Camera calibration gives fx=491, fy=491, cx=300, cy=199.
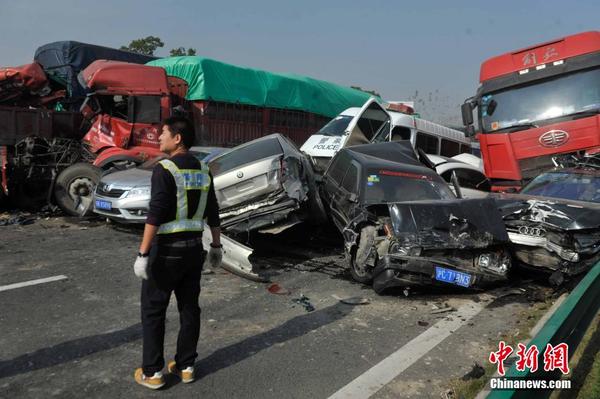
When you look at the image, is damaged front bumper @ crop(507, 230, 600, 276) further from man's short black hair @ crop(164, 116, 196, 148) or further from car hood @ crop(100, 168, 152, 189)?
car hood @ crop(100, 168, 152, 189)

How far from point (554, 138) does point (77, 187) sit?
29.7 feet

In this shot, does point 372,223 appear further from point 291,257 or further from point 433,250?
point 291,257

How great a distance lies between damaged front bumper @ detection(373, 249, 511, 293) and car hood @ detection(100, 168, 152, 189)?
4.44m

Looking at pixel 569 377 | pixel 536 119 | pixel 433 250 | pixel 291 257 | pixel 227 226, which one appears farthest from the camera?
pixel 536 119

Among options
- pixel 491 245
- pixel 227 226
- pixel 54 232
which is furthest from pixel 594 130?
pixel 54 232

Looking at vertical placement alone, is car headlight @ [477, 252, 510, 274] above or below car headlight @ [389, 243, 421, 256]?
below

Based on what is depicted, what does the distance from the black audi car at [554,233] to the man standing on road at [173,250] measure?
3.92 m

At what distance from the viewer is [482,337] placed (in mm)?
4383

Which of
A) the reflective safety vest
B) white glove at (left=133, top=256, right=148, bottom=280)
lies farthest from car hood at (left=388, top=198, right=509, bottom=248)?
white glove at (left=133, top=256, right=148, bottom=280)

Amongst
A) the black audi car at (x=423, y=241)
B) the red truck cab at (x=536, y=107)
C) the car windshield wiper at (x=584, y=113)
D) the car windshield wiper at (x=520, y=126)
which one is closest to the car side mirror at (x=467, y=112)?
the red truck cab at (x=536, y=107)

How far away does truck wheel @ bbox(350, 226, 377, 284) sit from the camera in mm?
5514

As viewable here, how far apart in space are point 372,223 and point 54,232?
575cm

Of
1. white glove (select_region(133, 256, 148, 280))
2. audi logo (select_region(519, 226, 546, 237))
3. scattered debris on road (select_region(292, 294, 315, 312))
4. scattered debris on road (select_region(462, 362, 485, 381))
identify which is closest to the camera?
white glove (select_region(133, 256, 148, 280))

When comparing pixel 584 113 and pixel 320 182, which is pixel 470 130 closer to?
pixel 584 113
